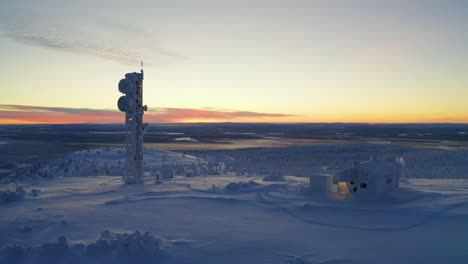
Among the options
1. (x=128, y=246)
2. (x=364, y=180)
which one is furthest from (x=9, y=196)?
(x=364, y=180)

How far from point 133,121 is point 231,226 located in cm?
1217

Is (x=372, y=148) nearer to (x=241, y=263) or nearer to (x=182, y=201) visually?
(x=182, y=201)

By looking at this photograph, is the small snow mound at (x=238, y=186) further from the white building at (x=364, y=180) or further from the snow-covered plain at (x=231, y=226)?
the white building at (x=364, y=180)

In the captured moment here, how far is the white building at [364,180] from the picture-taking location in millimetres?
14625

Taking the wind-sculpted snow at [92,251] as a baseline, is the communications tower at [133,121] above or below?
above

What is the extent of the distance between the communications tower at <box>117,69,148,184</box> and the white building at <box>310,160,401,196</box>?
11388mm

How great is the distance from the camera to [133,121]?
20.0m

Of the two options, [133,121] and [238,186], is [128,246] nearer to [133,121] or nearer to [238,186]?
[238,186]

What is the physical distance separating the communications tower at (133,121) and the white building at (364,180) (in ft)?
37.4

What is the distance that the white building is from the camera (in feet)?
48.0

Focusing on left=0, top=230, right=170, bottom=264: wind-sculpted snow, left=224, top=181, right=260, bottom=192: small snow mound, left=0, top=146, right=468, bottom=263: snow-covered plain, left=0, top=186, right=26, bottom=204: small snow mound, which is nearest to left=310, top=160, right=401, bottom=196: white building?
left=0, top=146, right=468, bottom=263: snow-covered plain

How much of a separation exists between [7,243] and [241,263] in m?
6.97

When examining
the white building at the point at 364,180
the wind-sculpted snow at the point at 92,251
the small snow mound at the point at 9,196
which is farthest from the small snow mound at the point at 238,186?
the small snow mound at the point at 9,196

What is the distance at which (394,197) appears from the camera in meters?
14.6
